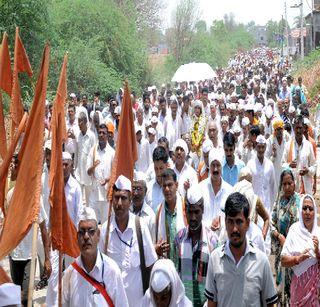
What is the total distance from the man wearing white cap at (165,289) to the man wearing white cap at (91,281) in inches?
11.3

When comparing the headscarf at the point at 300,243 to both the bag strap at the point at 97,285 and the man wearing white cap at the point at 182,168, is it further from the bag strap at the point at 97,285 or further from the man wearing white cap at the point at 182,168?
the man wearing white cap at the point at 182,168

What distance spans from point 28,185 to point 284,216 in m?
2.60

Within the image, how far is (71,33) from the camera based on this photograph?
98.1ft

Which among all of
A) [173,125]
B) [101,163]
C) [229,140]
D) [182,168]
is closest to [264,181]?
[229,140]

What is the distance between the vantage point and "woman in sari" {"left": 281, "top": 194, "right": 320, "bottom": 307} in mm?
5566

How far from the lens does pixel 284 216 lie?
6.36 meters

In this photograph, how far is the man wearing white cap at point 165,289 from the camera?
13.9 feet

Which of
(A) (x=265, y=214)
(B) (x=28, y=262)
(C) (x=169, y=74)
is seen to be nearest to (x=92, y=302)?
(B) (x=28, y=262)

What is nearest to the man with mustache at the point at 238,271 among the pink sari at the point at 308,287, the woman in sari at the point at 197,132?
the pink sari at the point at 308,287

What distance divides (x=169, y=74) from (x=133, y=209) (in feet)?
150

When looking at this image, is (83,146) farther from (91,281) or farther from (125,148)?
(91,281)

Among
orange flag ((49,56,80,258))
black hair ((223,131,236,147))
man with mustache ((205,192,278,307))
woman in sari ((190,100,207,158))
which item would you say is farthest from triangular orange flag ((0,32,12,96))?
woman in sari ((190,100,207,158))

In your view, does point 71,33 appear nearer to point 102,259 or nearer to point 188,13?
point 102,259

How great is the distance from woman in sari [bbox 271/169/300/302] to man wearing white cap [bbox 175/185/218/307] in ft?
4.31
